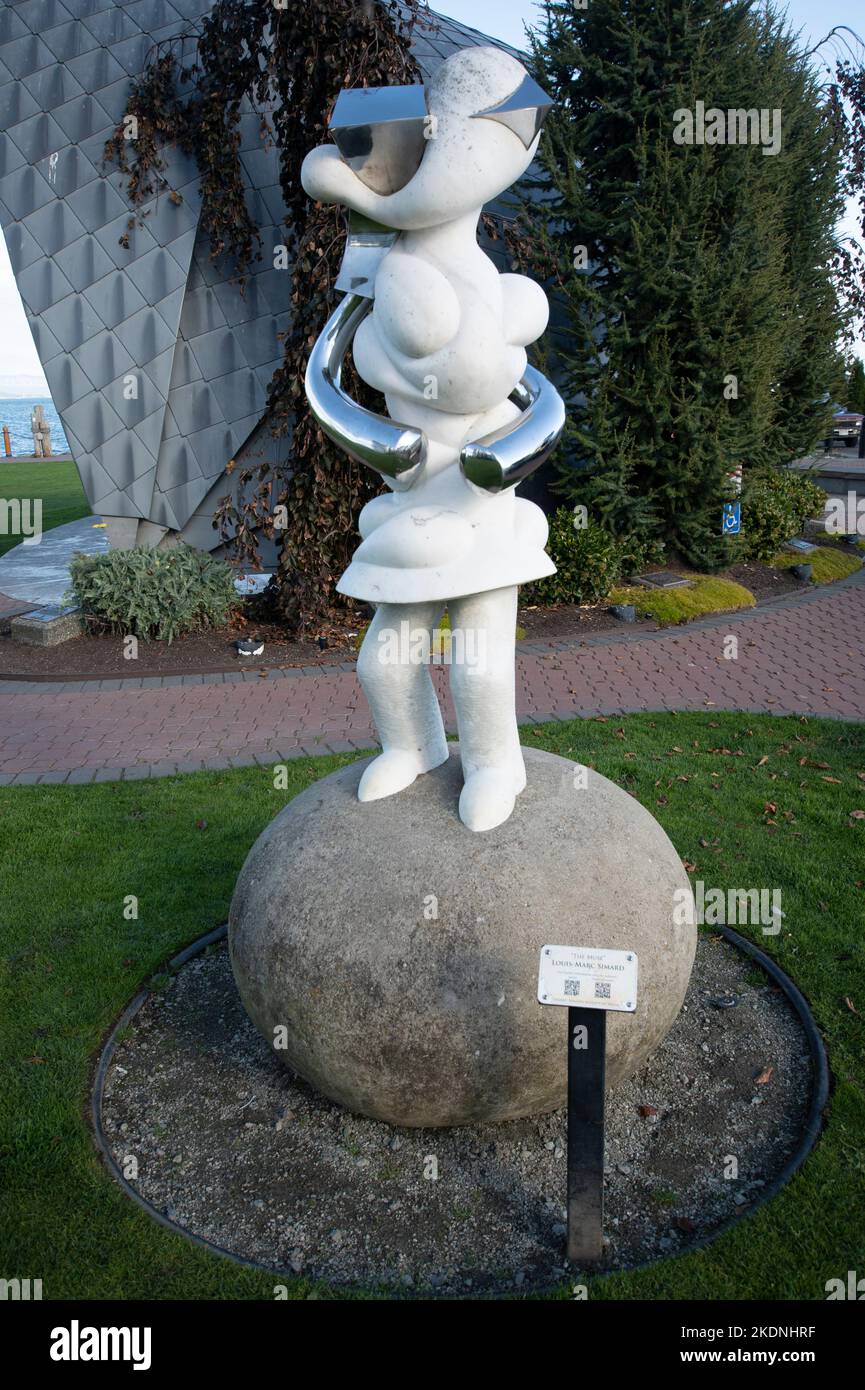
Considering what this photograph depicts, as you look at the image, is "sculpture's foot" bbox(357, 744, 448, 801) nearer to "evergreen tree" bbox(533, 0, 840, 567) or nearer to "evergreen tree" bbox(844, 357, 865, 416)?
"evergreen tree" bbox(533, 0, 840, 567)

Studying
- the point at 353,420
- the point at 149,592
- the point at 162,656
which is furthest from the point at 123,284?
the point at 353,420

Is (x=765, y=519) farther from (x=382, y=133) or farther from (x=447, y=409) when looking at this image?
(x=382, y=133)

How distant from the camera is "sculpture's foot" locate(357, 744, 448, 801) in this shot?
3.95 m

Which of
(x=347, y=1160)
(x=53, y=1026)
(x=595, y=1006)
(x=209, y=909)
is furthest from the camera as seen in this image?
(x=209, y=909)

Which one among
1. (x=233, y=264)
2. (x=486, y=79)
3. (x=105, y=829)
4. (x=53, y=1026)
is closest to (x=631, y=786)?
(x=105, y=829)

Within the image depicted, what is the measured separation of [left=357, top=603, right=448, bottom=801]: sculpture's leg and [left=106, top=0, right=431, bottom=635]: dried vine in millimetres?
5790

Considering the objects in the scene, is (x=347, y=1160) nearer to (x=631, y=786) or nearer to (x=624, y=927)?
(x=624, y=927)

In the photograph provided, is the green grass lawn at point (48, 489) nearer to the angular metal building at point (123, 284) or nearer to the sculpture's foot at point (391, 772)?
the angular metal building at point (123, 284)

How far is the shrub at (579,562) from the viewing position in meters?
11.1

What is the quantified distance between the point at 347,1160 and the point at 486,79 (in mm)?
3665

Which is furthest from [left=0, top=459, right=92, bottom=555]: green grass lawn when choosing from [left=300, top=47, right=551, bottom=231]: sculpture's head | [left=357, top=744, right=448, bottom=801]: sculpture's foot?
[left=300, top=47, right=551, bottom=231]: sculpture's head

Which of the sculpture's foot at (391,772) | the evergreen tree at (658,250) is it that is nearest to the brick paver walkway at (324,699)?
the evergreen tree at (658,250)

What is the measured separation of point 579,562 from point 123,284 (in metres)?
5.44

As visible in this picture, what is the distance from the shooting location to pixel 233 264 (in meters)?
10.5
